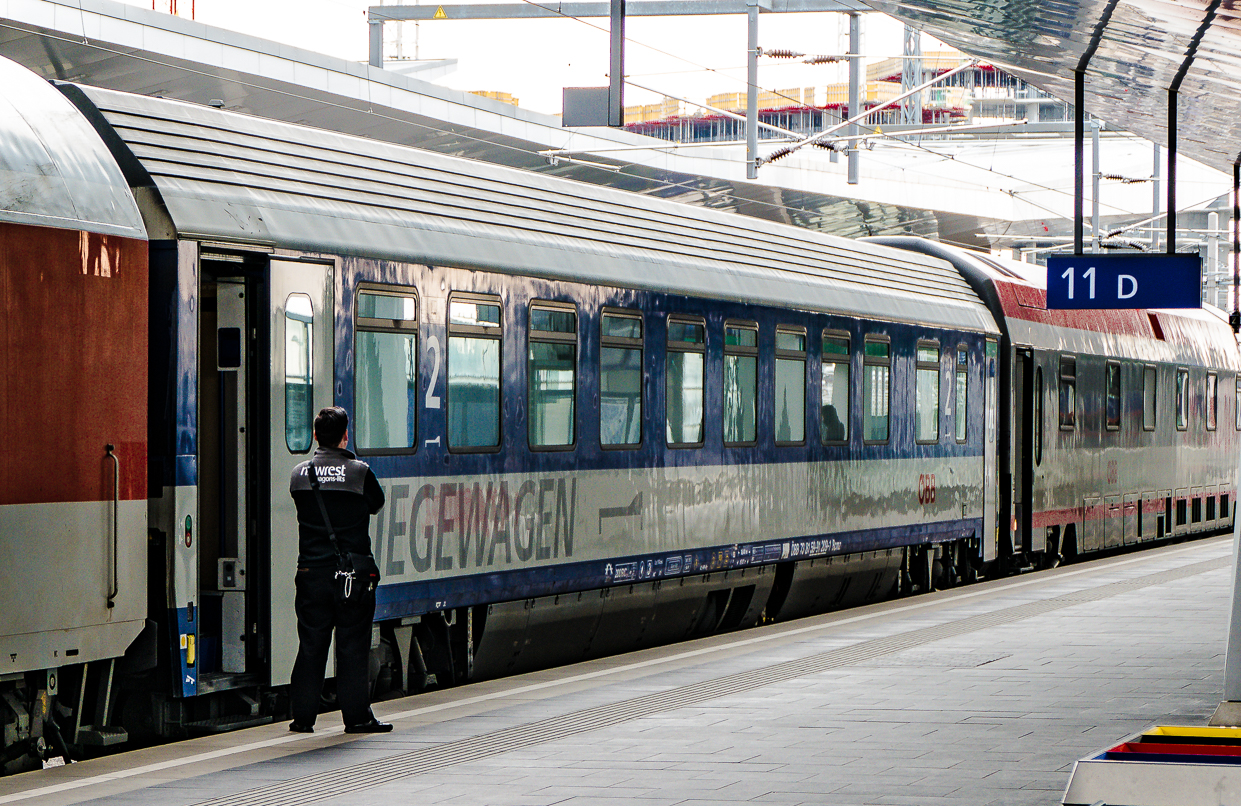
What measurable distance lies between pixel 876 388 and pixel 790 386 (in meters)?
1.92

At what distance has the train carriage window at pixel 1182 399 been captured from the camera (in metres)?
27.6

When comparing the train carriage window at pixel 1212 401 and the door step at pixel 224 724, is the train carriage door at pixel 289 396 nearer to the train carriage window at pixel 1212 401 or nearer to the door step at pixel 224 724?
the door step at pixel 224 724

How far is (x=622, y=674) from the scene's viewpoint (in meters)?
11.5

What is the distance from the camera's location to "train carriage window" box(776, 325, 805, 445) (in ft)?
49.4

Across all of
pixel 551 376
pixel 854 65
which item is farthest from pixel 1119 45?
pixel 854 65

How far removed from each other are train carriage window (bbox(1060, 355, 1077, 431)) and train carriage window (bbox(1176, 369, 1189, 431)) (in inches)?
231

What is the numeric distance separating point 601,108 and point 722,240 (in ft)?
28.7

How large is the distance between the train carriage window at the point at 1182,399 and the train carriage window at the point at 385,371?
1986cm

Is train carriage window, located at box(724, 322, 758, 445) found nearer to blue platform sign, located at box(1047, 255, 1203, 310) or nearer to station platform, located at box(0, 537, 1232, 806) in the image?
station platform, located at box(0, 537, 1232, 806)

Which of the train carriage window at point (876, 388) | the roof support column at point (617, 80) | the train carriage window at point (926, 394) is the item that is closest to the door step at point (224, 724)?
the roof support column at point (617, 80)

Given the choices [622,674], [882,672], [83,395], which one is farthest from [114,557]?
[882,672]

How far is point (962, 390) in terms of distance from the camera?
62.8ft

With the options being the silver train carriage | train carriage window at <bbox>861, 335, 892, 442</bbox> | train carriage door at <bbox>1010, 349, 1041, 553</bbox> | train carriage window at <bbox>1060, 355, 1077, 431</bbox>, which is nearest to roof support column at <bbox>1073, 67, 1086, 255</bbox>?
train carriage window at <bbox>861, 335, 892, 442</bbox>

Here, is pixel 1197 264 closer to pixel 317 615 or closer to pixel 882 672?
pixel 882 672
